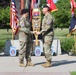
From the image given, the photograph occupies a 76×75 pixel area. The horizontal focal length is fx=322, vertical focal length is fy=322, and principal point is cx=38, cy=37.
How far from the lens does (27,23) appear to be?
34.7 ft

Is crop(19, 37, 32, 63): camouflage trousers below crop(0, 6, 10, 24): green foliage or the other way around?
below

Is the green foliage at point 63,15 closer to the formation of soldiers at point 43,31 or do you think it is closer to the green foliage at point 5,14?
the green foliage at point 5,14

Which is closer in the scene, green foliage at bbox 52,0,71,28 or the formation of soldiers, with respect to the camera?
the formation of soldiers

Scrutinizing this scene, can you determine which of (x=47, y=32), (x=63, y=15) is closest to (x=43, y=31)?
(x=47, y=32)

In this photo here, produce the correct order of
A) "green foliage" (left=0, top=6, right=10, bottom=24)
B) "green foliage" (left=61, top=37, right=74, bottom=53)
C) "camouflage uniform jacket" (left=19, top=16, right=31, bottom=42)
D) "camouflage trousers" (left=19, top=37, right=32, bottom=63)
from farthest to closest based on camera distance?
"green foliage" (left=0, top=6, right=10, bottom=24) < "green foliage" (left=61, top=37, right=74, bottom=53) < "camouflage trousers" (left=19, top=37, right=32, bottom=63) < "camouflage uniform jacket" (left=19, top=16, right=31, bottom=42)

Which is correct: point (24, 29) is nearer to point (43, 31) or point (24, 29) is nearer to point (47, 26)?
point (43, 31)

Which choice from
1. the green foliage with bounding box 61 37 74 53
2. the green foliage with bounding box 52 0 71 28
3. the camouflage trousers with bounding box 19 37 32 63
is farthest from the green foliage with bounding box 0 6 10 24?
the camouflage trousers with bounding box 19 37 32 63

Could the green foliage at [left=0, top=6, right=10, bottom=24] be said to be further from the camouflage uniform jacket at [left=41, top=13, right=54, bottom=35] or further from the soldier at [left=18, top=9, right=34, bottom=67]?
the camouflage uniform jacket at [left=41, top=13, right=54, bottom=35]

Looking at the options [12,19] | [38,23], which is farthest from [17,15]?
[38,23]

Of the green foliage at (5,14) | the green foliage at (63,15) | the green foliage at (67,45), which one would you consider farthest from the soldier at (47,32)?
the green foliage at (5,14)

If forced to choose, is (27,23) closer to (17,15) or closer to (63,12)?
(17,15)

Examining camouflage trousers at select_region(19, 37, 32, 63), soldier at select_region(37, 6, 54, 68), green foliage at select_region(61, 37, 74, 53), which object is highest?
soldier at select_region(37, 6, 54, 68)

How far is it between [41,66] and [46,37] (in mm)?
1062

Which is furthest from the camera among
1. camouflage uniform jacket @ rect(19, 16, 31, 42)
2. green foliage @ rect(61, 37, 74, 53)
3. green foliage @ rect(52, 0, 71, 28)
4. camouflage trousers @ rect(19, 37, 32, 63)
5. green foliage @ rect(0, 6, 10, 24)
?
green foliage @ rect(0, 6, 10, 24)
